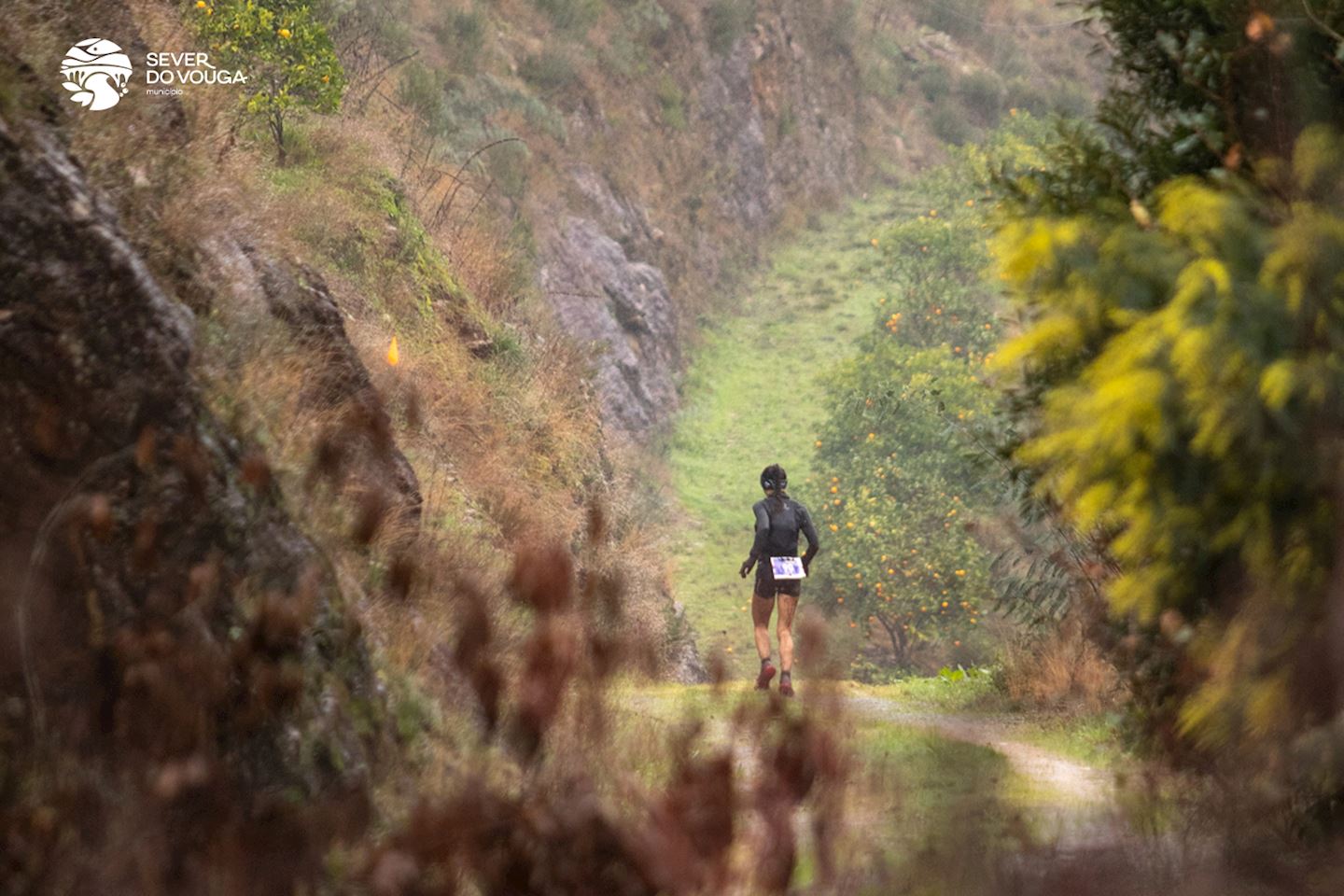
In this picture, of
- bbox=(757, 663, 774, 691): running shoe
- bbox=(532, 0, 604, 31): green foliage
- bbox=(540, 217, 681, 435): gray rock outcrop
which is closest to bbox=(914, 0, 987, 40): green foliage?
bbox=(532, 0, 604, 31): green foliage

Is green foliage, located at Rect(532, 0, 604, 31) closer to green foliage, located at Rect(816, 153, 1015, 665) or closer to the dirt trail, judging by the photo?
green foliage, located at Rect(816, 153, 1015, 665)

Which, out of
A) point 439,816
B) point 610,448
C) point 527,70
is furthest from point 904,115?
point 439,816

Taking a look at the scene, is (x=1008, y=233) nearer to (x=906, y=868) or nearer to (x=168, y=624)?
(x=906, y=868)

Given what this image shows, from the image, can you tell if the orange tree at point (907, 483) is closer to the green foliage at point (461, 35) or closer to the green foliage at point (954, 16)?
the green foliage at point (461, 35)

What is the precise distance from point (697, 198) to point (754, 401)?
7.00 m

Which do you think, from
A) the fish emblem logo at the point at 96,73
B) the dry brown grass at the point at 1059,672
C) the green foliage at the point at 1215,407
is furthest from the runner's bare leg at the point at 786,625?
the green foliage at the point at 1215,407

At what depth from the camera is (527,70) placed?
32.9 meters

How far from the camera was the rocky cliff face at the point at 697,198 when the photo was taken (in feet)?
97.6

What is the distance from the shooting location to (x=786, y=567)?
39.2 feet

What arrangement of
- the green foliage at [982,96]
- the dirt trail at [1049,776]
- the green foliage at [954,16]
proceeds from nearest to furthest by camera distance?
the dirt trail at [1049,776]
the green foliage at [982,96]
the green foliage at [954,16]

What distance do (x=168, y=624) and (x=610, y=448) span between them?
15.0m

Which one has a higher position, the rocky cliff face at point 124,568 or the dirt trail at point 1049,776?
the rocky cliff face at point 124,568

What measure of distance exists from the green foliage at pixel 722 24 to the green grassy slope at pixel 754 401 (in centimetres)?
594

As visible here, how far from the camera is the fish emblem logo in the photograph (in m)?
8.44
